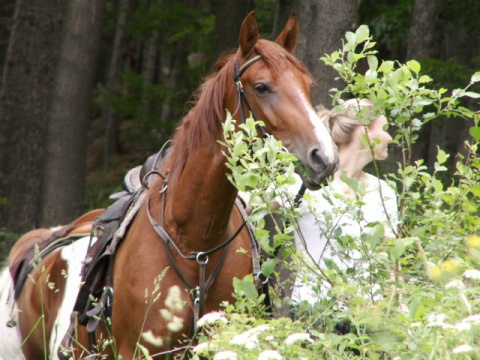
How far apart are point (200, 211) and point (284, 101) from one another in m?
0.84

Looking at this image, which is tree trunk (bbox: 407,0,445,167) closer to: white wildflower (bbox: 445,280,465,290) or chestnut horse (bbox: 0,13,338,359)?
chestnut horse (bbox: 0,13,338,359)

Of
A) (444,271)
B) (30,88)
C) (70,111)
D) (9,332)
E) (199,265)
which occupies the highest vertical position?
(444,271)

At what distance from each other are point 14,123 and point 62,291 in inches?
334

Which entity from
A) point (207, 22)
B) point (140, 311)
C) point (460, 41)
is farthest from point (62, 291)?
point (460, 41)

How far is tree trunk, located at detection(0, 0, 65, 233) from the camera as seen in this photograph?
43.4ft

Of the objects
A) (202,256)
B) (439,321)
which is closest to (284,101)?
(202,256)

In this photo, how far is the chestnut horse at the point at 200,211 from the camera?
450 centimetres

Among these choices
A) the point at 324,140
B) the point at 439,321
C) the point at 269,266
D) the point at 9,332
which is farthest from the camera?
the point at 9,332

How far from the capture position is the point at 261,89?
14.7 feet

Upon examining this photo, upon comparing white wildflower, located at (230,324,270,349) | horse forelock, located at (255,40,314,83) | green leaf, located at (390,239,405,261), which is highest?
horse forelock, located at (255,40,314,83)

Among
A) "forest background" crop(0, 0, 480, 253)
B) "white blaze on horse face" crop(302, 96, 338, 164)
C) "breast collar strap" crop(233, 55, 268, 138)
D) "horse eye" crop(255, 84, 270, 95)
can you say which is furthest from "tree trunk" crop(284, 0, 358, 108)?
"white blaze on horse face" crop(302, 96, 338, 164)

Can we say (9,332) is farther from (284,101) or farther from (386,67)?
(386,67)

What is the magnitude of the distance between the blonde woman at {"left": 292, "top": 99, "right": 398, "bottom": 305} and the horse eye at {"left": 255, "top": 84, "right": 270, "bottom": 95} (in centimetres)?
47

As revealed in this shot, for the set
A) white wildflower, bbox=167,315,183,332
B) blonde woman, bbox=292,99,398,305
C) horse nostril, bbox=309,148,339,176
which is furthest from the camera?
horse nostril, bbox=309,148,339,176
